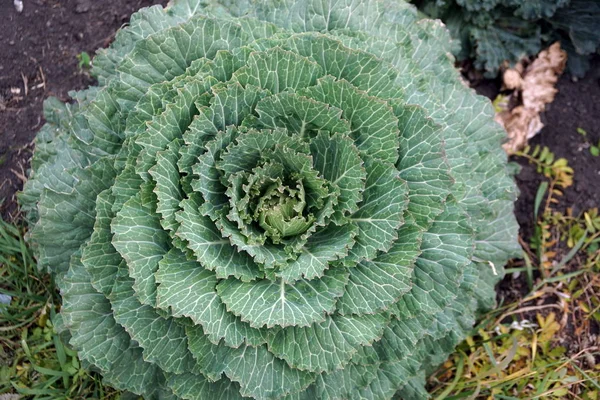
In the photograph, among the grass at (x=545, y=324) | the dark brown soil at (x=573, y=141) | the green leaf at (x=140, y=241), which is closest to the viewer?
the green leaf at (x=140, y=241)

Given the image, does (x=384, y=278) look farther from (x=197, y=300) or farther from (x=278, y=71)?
(x=278, y=71)

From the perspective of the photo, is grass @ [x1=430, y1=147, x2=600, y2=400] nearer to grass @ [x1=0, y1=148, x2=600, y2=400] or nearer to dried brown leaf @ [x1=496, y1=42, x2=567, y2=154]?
grass @ [x1=0, y1=148, x2=600, y2=400]

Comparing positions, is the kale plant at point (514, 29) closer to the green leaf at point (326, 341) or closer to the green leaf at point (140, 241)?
the green leaf at point (326, 341)

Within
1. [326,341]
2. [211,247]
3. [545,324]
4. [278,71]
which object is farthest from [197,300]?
[545,324]

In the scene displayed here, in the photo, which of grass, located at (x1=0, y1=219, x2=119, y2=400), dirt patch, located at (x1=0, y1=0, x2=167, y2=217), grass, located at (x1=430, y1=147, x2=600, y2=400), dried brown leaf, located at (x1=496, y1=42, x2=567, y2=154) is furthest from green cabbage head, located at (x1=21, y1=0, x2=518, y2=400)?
dried brown leaf, located at (x1=496, y1=42, x2=567, y2=154)

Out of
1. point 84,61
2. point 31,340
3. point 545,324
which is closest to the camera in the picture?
point 31,340

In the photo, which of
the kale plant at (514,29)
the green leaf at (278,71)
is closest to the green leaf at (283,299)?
the green leaf at (278,71)
